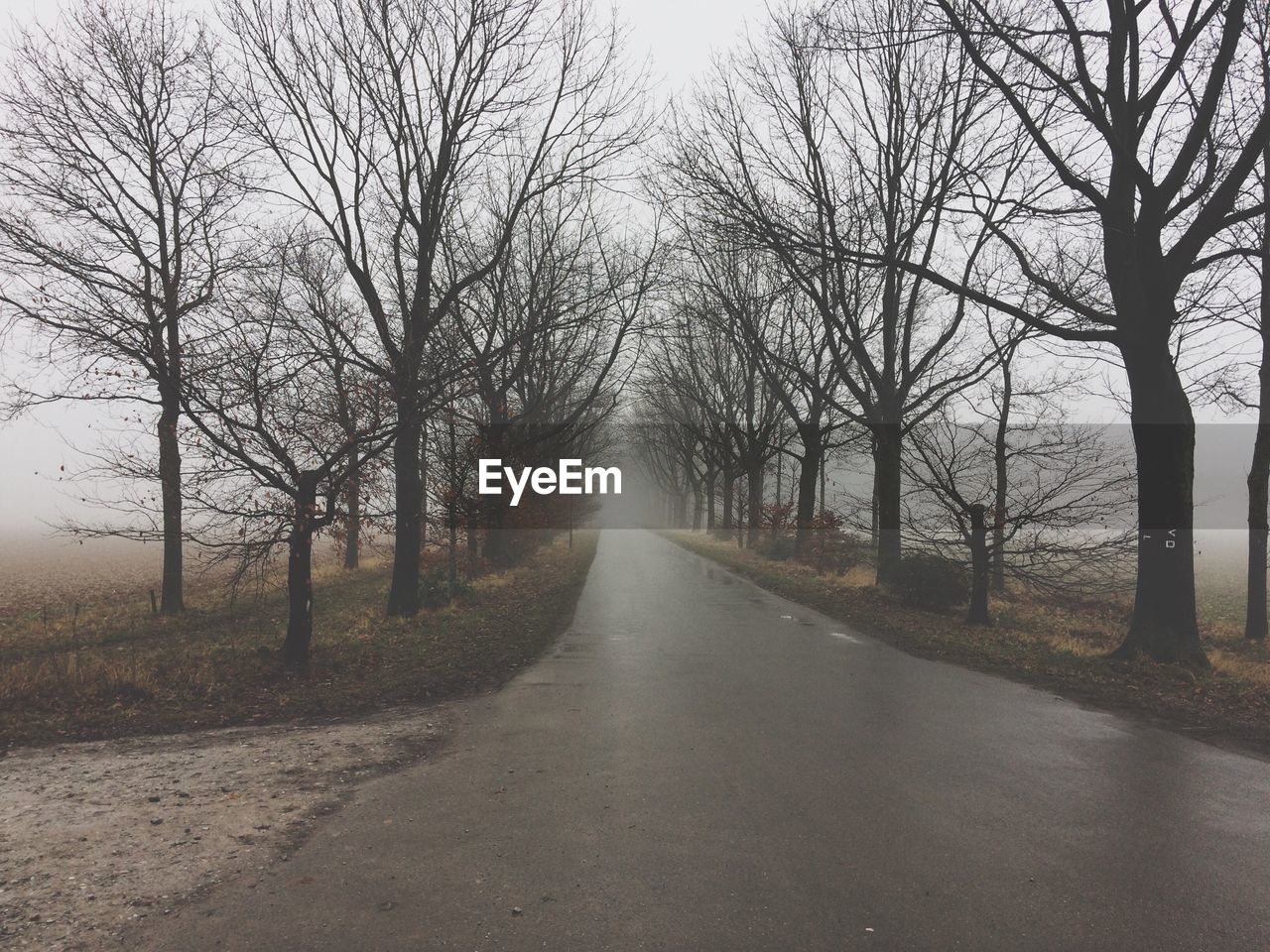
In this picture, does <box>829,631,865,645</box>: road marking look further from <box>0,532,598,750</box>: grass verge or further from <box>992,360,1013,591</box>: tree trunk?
<box>0,532,598,750</box>: grass verge

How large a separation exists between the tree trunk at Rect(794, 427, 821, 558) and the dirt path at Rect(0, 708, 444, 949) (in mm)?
19675

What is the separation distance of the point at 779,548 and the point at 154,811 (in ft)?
79.4

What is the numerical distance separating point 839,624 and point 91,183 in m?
16.8

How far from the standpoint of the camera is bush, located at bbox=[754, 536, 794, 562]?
89.2ft

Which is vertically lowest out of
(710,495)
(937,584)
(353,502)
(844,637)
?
(844,637)

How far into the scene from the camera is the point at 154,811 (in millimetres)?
4926

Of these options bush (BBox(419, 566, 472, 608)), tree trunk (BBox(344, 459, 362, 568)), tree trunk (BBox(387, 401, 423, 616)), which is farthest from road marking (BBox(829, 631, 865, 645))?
bush (BBox(419, 566, 472, 608))

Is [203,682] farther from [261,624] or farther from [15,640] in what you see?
[15,640]

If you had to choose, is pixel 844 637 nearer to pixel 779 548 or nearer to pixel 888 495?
pixel 888 495

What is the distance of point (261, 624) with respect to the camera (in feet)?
47.3

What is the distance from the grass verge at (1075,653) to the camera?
7.54 meters

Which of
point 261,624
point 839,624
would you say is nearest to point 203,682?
point 261,624

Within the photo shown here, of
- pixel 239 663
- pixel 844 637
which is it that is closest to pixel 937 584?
Answer: pixel 844 637

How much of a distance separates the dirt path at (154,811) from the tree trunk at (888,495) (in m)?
13.0
